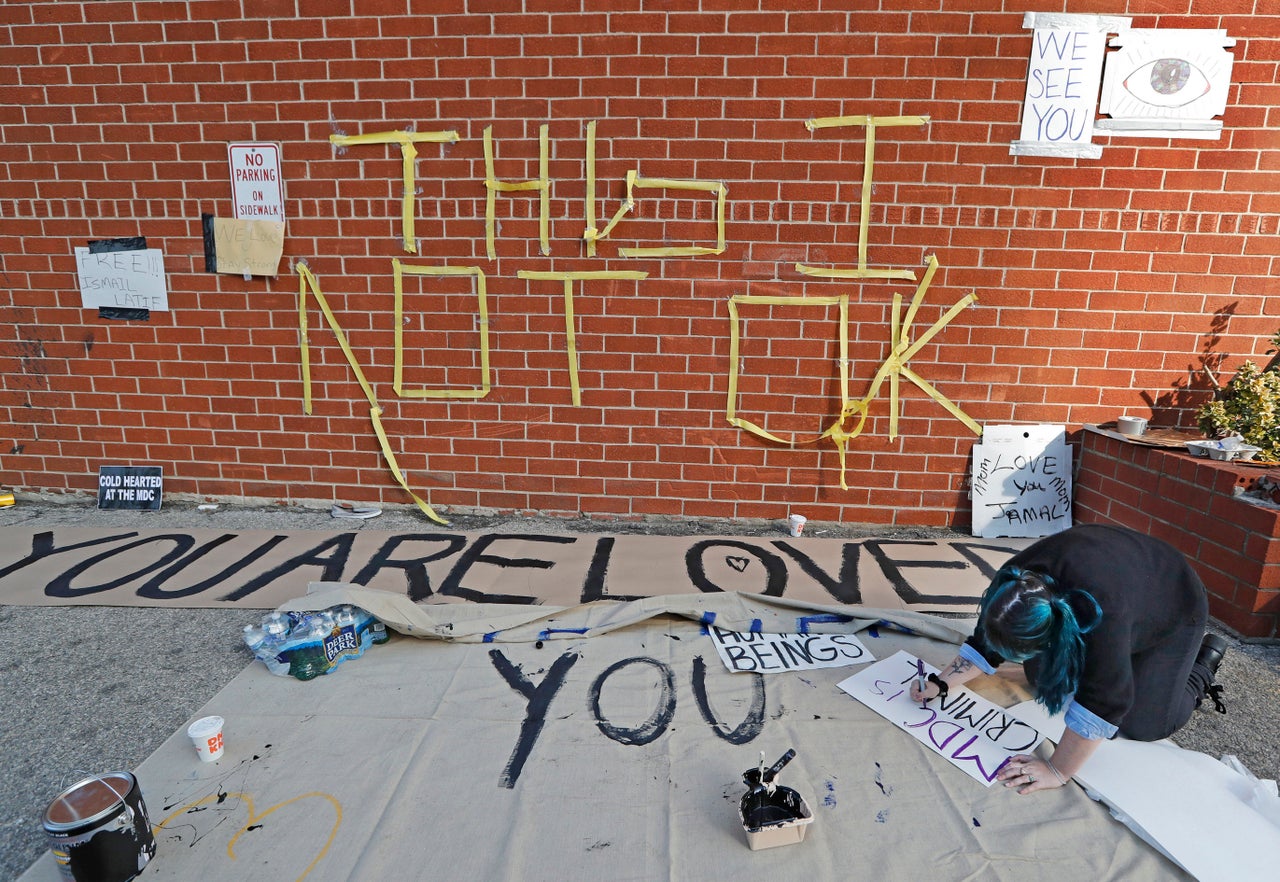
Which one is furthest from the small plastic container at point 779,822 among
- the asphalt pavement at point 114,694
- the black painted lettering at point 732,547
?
the asphalt pavement at point 114,694

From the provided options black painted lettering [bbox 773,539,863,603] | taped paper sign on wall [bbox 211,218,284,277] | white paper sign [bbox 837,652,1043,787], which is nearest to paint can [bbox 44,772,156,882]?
white paper sign [bbox 837,652,1043,787]

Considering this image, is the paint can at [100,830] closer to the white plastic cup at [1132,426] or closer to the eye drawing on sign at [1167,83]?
the white plastic cup at [1132,426]

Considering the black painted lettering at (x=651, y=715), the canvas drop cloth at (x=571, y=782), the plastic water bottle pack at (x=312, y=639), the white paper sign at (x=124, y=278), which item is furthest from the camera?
the white paper sign at (x=124, y=278)

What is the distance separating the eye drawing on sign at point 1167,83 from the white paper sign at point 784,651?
3.06 m

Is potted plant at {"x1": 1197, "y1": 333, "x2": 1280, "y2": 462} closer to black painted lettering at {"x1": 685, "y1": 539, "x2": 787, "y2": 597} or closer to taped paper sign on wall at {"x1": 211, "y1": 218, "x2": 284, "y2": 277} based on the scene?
black painted lettering at {"x1": 685, "y1": 539, "x2": 787, "y2": 597}

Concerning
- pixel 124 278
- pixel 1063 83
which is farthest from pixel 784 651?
pixel 124 278

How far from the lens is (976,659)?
2.39 m

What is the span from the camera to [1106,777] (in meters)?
2.10

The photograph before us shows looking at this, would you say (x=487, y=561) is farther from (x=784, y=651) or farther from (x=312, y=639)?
(x=784, y=651)

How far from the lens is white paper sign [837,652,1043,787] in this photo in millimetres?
2232

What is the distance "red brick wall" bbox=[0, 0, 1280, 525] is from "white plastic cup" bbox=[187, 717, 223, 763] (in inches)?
90.3

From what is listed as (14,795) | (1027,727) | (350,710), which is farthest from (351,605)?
(1027,727)

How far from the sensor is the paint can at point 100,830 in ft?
5.46

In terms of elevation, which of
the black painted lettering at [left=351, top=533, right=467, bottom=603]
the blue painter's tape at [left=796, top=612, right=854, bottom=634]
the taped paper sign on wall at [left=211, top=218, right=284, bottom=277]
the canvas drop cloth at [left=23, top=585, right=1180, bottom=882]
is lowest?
the canvas drop cloth at [left=23, top=585, right=1180, bottom=882]
